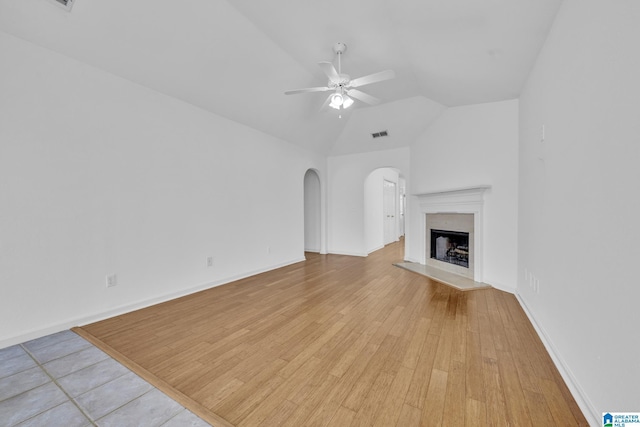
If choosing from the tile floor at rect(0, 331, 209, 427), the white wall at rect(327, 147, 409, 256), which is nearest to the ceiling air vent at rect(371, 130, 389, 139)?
the white wall at rect(327, 147, 409, 256)

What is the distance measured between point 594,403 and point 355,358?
139cm

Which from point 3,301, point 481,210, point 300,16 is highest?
point 300,16

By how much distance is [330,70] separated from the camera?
2775 mm

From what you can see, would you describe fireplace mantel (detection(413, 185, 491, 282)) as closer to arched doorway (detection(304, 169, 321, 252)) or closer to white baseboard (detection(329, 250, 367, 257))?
white baseboard (detection(329, 250, 367, 257))

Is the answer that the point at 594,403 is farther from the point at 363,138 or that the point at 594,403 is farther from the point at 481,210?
the point at 363,138

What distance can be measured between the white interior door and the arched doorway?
7.56 ft

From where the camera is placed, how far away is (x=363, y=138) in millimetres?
5781

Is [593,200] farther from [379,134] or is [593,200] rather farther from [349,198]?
[349,198]

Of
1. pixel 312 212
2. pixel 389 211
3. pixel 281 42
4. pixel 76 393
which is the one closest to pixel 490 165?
pixel 281 42

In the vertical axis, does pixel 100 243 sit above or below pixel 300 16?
below

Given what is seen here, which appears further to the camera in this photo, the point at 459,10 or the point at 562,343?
the point at 459,10

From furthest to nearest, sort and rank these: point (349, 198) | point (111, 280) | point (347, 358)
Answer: point (349, 198), point (111, 280), point (347, 358)

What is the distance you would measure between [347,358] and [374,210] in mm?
5328

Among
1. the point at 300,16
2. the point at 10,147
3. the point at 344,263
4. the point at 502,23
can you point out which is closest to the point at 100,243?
the point at 10,147
